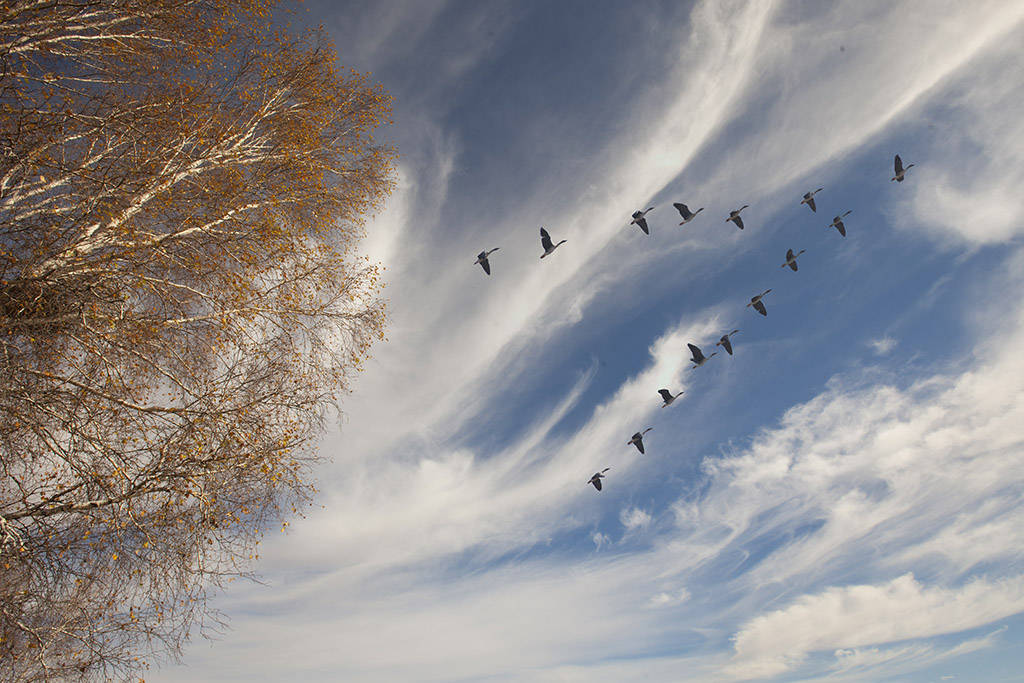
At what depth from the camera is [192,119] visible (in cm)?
699

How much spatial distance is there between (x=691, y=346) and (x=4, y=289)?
1192cm

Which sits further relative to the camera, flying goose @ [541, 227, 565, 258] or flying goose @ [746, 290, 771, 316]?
flying goose @ [746, 290, 771, 316]

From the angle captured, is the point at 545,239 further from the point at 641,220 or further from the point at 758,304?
the point at 758,304

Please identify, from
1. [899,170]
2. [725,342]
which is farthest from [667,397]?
[899,170]

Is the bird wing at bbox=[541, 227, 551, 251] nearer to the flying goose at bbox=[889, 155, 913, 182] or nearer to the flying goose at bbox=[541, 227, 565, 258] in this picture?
the flying goose at bbox=[541, 227, 565, 258]

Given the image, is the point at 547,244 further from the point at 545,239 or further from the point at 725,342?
the point at 725,342

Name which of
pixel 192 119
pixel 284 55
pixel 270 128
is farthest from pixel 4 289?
pixel 284 55

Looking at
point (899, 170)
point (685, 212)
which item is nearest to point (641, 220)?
point (685, 212)

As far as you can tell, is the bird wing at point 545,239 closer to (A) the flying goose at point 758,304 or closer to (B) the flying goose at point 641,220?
(B) the flying goose at point 641,220

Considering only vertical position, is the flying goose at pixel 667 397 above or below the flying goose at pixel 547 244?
below

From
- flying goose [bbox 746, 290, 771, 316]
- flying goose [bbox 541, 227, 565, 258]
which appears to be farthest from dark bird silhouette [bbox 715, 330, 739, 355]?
flying goose [bbox 541, 227, 565, 258]

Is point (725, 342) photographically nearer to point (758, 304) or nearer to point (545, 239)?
→ point (758, 304)

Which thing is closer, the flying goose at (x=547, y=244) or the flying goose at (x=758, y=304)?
the flying goose at (x=547, y=244)

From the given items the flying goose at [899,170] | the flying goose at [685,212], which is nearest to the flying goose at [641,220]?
the flying goose at [685,212]
